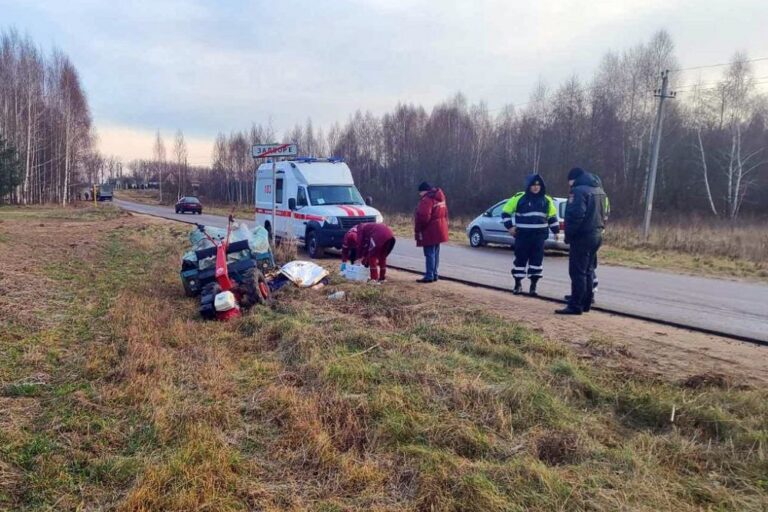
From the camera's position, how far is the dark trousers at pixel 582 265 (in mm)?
7160

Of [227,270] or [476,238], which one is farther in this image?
[476,238]

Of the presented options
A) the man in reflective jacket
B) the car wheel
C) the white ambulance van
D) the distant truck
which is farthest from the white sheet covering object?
the distant truck

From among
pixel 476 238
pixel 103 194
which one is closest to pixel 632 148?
pixel 476 238

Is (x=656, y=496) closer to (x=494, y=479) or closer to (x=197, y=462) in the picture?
(x=494, y=479)

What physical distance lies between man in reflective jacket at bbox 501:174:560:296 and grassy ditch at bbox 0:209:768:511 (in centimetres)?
254

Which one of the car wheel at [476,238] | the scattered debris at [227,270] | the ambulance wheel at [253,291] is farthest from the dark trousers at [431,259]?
the car wheel at [476,238]

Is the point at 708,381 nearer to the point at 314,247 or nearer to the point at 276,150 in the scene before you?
the point at 276,150

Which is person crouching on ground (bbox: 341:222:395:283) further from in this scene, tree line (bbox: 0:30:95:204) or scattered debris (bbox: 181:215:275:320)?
tree line (bbox: 0:30:95:204)

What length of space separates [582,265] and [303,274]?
4.53 metres

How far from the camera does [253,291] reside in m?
7.67

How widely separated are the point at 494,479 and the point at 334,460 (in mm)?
1000

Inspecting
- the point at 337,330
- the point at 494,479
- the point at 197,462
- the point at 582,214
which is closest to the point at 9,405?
the point at 197,462

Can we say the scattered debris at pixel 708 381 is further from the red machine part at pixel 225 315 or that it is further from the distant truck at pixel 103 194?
the distant truck at pixel 103 194

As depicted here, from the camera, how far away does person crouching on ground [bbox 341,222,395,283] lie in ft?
30.3
